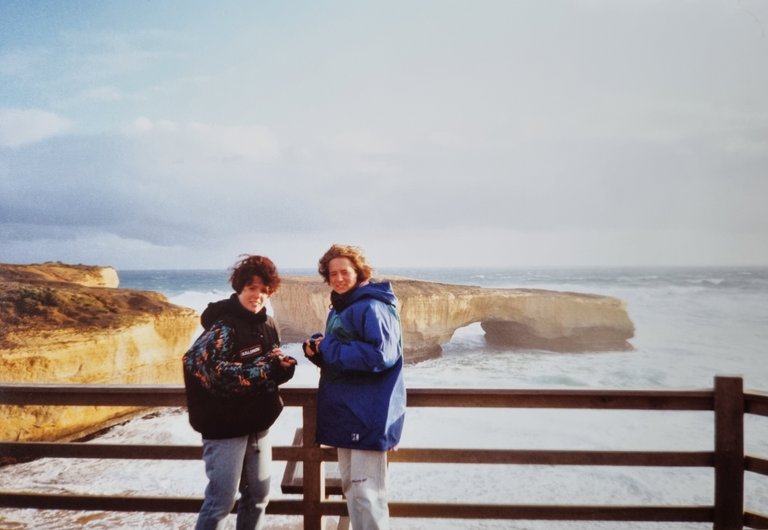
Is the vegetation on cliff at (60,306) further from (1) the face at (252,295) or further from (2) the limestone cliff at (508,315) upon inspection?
(2) the limestone cliff at (508,315)

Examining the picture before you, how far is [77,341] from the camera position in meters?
10.8

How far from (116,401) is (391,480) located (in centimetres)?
565

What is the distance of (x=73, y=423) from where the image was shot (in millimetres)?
10203

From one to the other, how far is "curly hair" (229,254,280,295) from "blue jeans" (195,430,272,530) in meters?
0.73


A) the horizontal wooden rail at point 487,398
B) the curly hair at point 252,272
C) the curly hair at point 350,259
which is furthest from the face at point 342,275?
the horizontal wooden rail at point 487,398

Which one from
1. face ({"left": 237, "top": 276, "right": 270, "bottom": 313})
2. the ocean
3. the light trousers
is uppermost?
face ({"left": 237, "top": 276, "right": 270, "bottom": 313})

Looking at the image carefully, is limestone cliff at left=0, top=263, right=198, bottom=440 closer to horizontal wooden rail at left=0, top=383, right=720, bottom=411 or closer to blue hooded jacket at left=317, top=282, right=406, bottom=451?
horizontal wooden rail at left=0, top=383, right=720, bottom=411

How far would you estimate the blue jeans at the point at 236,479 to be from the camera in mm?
2168

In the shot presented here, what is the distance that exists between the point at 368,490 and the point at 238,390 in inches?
29.7

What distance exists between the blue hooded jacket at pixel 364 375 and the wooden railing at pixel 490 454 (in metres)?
0.30

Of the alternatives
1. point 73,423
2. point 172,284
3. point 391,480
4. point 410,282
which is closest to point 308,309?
point 410,282

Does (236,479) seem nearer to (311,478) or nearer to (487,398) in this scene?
(311,478)

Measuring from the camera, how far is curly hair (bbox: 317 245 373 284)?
2.38 m

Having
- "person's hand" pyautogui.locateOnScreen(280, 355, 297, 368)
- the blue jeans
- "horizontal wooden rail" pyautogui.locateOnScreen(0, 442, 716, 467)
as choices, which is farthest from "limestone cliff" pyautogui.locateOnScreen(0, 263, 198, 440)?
"person's hand" pyautogui.locateOnScreen(280, 355, 297, 368)
